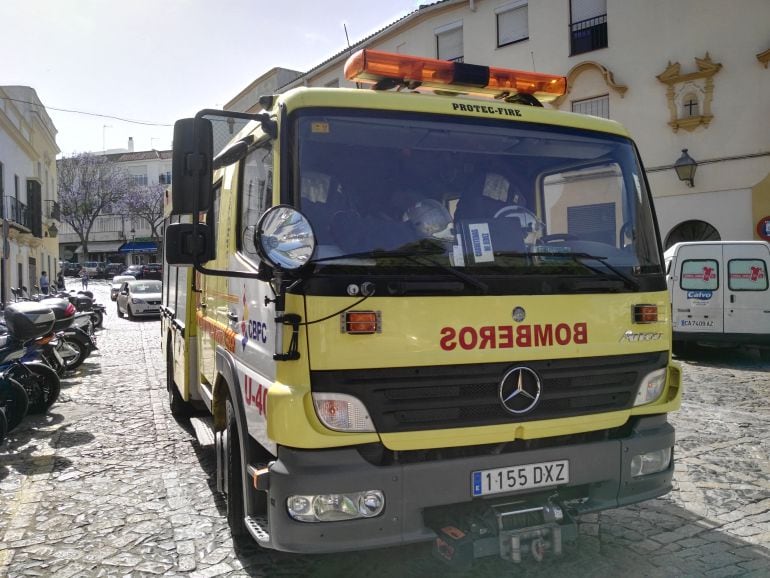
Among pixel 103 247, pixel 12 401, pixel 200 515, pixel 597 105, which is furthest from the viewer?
pixel 103 247

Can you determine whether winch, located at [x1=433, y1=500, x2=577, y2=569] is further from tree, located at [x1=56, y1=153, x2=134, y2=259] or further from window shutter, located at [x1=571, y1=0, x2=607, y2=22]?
tree, located at [x1=56, y1=153, x2=134, y2=259]

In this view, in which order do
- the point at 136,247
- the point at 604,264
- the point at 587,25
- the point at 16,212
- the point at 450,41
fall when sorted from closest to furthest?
the point at 604,264, the point at 587,25, the point at 450,41, the point at 16,212, the point at 136,247

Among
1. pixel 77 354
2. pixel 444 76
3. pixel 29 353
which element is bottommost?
pixel 77 354

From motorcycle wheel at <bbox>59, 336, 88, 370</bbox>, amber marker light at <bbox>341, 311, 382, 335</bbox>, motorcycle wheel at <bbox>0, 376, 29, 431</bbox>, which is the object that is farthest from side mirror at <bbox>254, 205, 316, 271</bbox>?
motorcycle wheel at <bbox>59, 336, 88, 370</bbox>

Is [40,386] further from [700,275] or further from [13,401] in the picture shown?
[700,275]

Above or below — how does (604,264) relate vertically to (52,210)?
below

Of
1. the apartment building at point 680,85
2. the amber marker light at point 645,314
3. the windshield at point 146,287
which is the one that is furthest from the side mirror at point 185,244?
the windshield at point 146,287

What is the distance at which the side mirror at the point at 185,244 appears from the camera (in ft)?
10.7

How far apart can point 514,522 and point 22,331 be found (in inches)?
230

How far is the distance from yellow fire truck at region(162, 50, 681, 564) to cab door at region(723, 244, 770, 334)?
29.6ft

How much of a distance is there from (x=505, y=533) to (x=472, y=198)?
156 centimetres

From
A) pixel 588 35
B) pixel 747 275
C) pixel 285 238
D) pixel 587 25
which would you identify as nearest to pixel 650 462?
pixel 285 238

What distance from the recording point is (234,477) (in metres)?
3.79

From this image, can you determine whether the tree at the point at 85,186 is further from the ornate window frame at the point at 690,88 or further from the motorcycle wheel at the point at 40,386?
the motorcycle wheel at the point at 40,386
